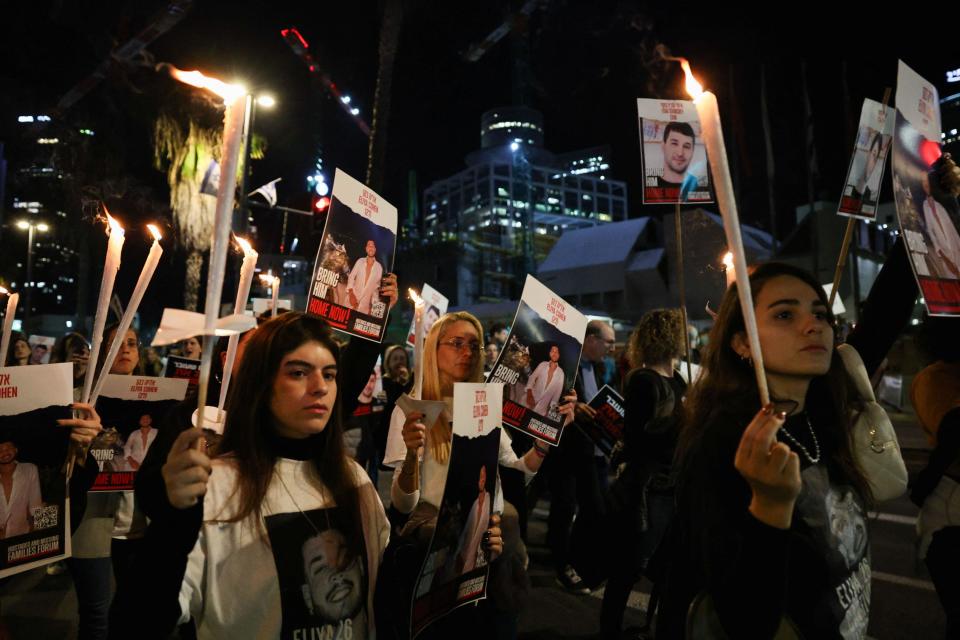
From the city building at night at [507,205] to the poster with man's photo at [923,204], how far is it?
4926cm

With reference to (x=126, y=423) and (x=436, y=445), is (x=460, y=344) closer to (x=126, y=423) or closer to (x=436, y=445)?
(x=436, y=445)

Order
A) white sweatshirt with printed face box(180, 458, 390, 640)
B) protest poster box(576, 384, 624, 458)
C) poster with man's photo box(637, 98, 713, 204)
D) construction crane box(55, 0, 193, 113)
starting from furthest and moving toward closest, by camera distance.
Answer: construction crane box(55, 0, 193, 113) → protest poster box(576, 384, 624, 458) → poster with man's photo box(637, 98, 713, 204) → white sweatshirt with printed face box(180, 458, 390, 640)

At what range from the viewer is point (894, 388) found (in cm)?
1662

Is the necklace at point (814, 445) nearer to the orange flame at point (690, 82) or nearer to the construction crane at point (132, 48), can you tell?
the orange flame at point (690, 82)

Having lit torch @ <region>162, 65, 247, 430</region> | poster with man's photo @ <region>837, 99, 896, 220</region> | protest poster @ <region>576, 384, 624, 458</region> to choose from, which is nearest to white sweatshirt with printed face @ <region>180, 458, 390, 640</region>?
lit torch @ <region>162, 65, 247, 430</region>

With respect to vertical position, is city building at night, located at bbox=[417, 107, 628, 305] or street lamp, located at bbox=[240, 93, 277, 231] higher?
city building at night, located at bbox=[417, 107, 628, 305]

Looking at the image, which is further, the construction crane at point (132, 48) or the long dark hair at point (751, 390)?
the construction crane at point (132, 48)

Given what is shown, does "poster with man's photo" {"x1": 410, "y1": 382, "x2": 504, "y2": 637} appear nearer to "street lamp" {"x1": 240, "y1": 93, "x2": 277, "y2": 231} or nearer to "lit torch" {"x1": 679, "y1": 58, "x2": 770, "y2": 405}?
"lit torch" {"x1": 679, "y1": 58, "x2": 770, "y2": 405}

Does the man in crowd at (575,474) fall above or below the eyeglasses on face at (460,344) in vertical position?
below

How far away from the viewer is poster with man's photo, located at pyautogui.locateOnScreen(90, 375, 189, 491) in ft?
12.3

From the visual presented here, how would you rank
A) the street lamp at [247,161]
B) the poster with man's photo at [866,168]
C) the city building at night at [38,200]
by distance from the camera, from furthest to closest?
the city building at night at [38,200]
the street lamp at [247,161]
the poster with man's photo at [866,168]

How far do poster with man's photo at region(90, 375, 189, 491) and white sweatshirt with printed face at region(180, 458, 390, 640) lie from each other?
2099 millimetres

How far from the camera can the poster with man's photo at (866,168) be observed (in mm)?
3908

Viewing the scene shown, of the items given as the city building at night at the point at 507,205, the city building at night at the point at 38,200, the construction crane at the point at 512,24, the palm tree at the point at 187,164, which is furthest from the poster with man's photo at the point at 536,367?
the city building at night at the point at 507,205
